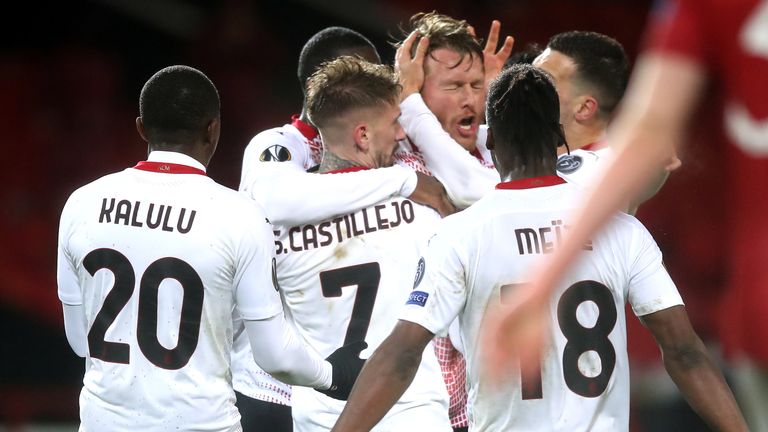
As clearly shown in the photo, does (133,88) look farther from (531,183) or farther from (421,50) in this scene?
(531,183)

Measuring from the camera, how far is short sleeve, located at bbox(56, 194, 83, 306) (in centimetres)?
413

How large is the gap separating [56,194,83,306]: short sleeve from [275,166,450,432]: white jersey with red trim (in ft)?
2.84

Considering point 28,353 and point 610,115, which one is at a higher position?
point 610,115

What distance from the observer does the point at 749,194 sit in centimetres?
222

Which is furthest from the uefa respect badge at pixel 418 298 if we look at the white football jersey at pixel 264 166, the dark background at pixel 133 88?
the dark background at pixel 133 88

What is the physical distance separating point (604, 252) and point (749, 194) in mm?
1611

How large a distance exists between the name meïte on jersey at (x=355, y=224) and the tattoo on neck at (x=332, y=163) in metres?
0.23

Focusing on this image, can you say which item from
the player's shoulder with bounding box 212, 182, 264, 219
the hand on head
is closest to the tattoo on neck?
the hand on head

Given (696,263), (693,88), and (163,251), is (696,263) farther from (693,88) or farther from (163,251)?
(693,88)

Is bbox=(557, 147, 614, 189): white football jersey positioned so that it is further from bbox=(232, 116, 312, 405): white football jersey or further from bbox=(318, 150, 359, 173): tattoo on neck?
bbox=(232, 116, 312, 405): white football jersey

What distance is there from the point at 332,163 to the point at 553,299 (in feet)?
4.55

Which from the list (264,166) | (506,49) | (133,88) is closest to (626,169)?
(264,166)

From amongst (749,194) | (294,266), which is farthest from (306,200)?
(749,194)

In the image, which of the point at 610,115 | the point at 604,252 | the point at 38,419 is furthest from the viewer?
the point at 38,419
